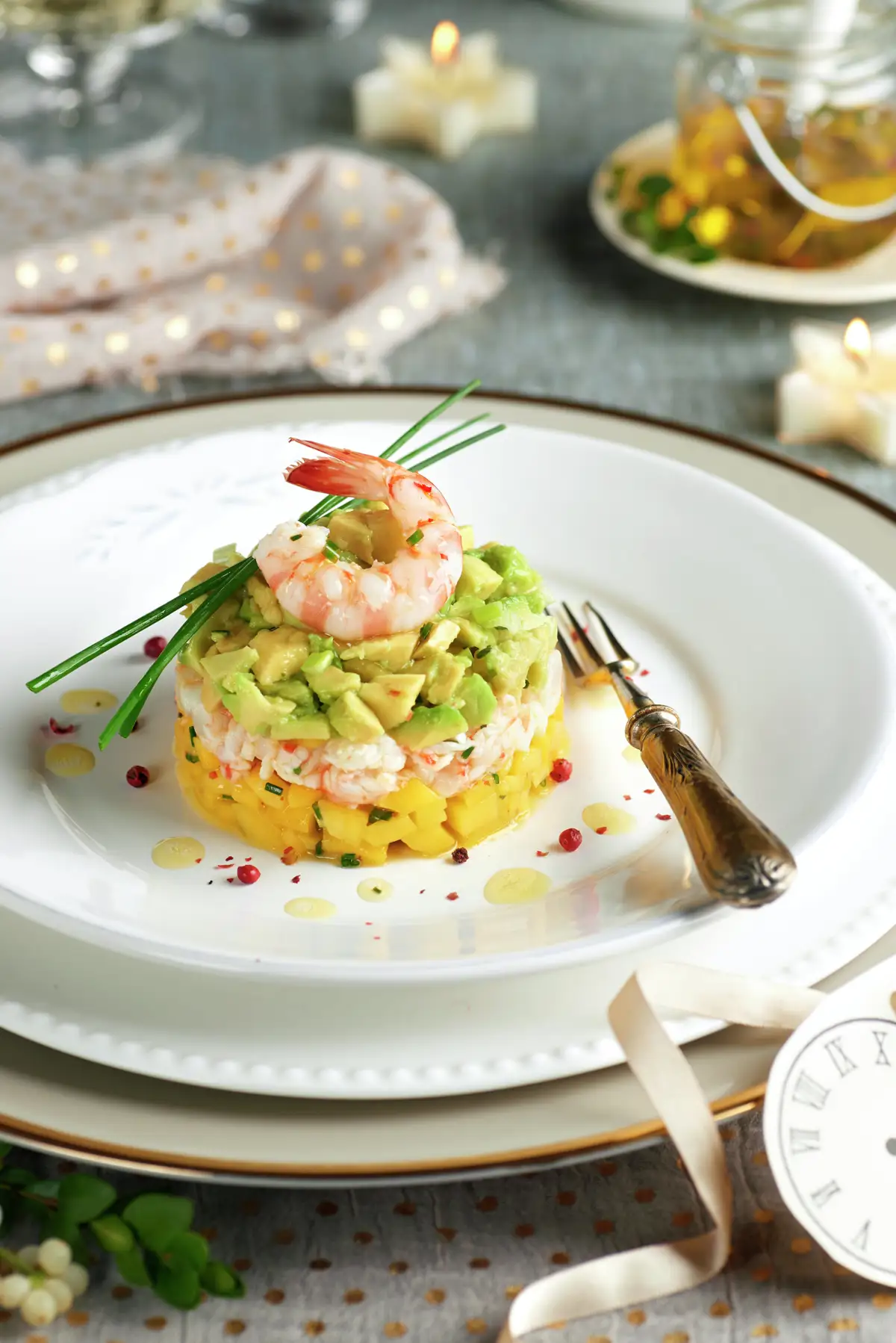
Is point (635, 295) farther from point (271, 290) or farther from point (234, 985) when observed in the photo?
point (234, 985)

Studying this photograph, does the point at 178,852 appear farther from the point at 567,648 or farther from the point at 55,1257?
the point at 567,648

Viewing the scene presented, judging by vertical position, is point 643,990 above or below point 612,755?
above

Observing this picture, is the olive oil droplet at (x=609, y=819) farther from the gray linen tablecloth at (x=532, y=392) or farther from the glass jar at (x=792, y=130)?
the glass jar at (x=792, y=130)

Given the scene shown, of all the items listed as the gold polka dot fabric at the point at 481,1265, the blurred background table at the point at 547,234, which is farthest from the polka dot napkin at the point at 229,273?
the gold polka dot fabric at the point at 481,1265

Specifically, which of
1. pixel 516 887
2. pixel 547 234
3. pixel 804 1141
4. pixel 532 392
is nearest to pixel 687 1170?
pixel 804 1141

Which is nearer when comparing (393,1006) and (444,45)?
(393,1006)

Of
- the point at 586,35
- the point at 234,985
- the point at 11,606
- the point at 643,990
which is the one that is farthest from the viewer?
the point at 586,35

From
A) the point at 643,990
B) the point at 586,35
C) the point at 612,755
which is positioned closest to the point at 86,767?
the point at 612,755
